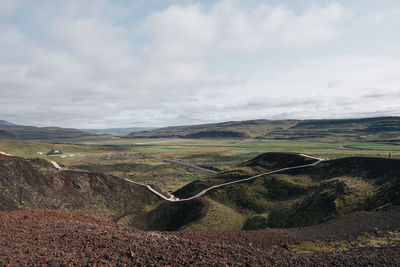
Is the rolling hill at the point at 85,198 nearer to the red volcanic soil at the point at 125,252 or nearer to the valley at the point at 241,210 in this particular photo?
the valley at the point at 241,210

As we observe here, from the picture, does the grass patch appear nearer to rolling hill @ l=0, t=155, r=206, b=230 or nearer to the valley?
the valley

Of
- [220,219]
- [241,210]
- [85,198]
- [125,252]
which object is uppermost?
[125,252]

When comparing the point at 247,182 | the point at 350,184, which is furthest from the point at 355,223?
the point at 247,182

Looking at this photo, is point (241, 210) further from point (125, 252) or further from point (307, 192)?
point (125, 252)

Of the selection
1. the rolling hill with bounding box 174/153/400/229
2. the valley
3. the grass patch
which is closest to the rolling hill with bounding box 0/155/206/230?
the valley

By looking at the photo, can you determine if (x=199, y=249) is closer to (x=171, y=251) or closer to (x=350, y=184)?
(x=171, y=251)

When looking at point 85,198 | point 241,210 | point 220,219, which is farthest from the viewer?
point 241,210

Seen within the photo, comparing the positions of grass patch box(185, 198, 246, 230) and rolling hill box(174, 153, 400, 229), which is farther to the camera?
grass patch box(185, 198, 246, 230)

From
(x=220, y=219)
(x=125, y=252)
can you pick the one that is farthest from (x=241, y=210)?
(x=125, y=252)

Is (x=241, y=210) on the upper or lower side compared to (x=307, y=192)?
lower

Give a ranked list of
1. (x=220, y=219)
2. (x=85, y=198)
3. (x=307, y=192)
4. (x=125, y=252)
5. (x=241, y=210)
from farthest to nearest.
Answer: (x=307, y=192), (x=241, y=210), (x=85, y=198), (x=220, y=219), (x=125, y=252)

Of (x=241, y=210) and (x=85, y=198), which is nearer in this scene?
(x=85, y=198)
